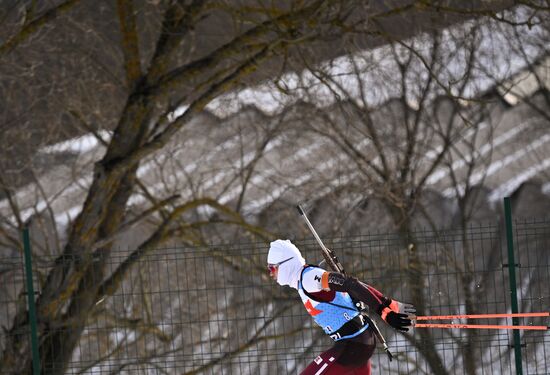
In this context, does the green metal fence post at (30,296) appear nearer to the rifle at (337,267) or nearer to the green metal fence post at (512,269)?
the rifle at (337,267)

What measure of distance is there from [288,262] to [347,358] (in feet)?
2.79

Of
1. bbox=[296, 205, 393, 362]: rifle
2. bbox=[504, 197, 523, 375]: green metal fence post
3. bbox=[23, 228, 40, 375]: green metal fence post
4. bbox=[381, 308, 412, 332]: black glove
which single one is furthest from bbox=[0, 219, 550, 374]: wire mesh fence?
bbox=[381, 308, 412, 332]: black glove

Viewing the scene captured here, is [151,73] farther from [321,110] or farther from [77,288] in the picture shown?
[321,110]

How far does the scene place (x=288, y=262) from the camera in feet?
24.4

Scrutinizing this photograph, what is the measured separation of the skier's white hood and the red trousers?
1.90 feet

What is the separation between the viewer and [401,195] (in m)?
16.8

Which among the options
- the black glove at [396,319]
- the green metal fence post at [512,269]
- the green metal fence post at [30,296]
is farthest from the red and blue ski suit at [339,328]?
the green metal fence post at [30,296]

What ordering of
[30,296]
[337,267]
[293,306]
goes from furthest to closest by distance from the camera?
[293,306] < [30,296] < [337,267]

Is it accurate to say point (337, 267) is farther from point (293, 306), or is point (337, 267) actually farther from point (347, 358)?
point (293, 306)

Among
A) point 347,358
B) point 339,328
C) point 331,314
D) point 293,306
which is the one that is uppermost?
point 293,306

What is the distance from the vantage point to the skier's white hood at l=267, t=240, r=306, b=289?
7406mm

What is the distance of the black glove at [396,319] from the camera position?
699cm

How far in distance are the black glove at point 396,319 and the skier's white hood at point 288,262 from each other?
2.50 ft

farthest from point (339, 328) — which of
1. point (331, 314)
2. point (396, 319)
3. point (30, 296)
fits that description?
point (30, 296)
